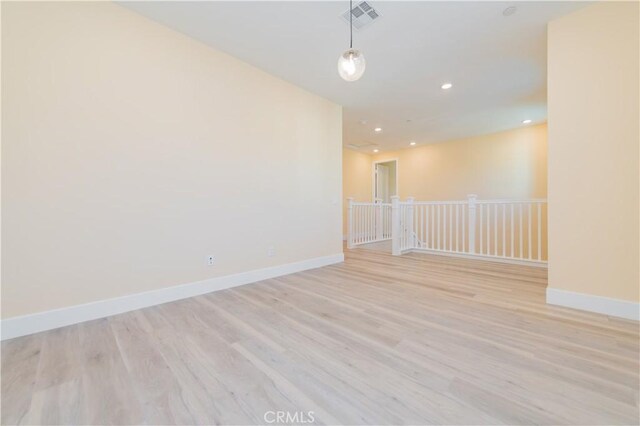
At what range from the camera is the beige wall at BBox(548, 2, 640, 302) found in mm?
1943

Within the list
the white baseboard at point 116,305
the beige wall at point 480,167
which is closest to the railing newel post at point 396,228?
the white baseboard at point 116,305

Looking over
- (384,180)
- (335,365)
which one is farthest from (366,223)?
(335,365)

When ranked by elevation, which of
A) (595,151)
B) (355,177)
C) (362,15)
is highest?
(362,15)

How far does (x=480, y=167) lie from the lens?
608cm

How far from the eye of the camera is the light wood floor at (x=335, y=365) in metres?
1.07

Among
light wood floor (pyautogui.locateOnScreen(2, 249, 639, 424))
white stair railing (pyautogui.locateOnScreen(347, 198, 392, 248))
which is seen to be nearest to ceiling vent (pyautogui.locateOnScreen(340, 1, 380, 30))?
light wood floor (pyautogui.locateOnScreen(2, 249, 639, 424))

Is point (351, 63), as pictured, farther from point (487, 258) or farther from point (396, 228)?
point (487, 258)

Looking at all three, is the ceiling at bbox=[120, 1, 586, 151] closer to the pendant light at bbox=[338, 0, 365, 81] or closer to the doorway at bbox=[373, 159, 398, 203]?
the pendant light at bbox=[338, 0, 365, 81]

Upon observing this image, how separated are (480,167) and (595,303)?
15.6ft

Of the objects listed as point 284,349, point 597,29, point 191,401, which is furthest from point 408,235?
point 191,401

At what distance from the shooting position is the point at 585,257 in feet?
6.96

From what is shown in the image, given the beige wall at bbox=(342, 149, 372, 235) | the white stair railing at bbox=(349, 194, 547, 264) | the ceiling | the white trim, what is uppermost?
the ceiling

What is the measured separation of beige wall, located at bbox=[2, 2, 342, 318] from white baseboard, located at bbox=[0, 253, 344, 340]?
0.19 feet

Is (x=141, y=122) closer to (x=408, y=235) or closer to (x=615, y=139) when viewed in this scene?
(x=615, y=139)
